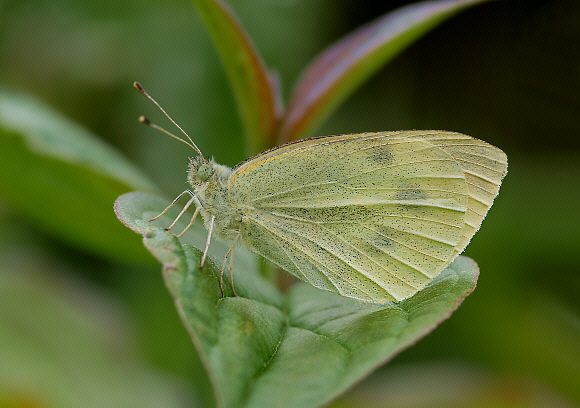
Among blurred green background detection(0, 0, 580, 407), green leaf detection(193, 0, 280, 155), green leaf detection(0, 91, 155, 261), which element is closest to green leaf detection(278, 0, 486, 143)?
green leaf detection(193, 0, 280, 155)

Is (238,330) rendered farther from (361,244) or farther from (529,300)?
(529,300)

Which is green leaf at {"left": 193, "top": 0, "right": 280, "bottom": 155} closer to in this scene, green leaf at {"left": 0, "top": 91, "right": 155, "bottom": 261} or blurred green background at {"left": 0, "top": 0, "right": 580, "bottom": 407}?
green leaf at {"left": 0, "top": 91, "right": 155, "bottom": 261}

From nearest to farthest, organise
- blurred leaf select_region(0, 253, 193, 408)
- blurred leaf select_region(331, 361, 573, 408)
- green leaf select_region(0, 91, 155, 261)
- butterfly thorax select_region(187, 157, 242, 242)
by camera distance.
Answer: butterfly thorax select_region(187, 157, 242, 242) < green leaf select_region(0, 91, 155, 261) < blurred leaf select_region(0, 253, 193, 408) < blurred leaf select_region(331, 361, 573, 408)

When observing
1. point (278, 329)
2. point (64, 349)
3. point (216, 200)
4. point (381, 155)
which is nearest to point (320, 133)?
point (381, 155)

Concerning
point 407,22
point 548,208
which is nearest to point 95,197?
point 407,22

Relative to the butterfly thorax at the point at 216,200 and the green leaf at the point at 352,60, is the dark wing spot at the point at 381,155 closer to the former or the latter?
the green leaf at the point at 352,60

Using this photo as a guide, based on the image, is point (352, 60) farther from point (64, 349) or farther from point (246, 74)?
point (64, 349)
